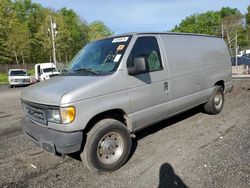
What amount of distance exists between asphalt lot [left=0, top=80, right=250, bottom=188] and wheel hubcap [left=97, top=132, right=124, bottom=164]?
0.23 metres

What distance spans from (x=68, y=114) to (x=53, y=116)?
0.29m

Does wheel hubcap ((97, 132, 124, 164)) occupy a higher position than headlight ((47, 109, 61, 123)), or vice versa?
headlight ((47, 109, 61, 123))

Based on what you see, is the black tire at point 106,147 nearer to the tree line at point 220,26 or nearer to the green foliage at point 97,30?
the green foliage at point 97,30

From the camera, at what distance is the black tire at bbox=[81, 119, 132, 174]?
14.3 feet

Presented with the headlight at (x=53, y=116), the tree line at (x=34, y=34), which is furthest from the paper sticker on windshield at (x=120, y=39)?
the tree line at (x=34, y=34)

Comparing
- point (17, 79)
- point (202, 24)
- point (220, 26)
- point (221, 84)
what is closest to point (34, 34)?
point (17, 79)

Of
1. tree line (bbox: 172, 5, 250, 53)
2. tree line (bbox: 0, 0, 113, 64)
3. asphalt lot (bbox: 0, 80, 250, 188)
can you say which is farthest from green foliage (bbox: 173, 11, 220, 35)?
asphalt lot (bbox: 0, 80, 250, 188)

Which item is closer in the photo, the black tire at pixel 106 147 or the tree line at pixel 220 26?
the black tire at pixel 106 147

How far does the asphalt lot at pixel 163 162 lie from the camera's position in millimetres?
4242

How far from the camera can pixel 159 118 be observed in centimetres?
558

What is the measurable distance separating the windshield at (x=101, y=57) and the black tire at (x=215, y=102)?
328 cm

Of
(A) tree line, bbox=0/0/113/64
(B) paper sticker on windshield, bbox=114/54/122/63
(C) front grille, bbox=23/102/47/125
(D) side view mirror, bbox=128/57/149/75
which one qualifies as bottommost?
(C) front grille, bbox=23/102/47/125

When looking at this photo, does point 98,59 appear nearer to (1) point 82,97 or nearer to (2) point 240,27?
(1) point 82,97

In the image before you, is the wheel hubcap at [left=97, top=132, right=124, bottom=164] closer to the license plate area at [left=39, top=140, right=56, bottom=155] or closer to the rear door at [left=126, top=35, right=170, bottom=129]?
the rear door at [left=126, top=35, right=170, bottom=129]
